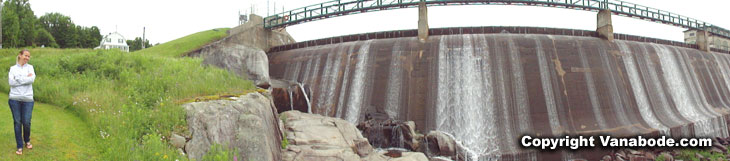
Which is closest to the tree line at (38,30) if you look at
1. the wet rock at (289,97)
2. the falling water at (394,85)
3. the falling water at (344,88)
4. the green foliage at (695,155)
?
the wet rock at (289,97)

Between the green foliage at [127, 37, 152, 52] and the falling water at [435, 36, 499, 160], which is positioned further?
the green foliage at [127, 37, 152, 52]

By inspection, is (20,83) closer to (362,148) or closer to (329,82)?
(362,148)

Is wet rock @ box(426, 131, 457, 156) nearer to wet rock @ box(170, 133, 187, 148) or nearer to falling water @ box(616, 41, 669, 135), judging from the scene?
falling water @ box(616, 41, 669, 135)

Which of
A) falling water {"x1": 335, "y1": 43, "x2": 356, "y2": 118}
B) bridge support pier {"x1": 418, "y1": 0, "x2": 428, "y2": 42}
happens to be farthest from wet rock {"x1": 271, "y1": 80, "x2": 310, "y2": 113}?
bridge support pier {"x1": 418, "y1": 0, "x2": 428, "y2": 42}

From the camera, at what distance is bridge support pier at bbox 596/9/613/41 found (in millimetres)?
23734

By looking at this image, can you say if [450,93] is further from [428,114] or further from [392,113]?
[392,113]

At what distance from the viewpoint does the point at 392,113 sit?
63.4 feet

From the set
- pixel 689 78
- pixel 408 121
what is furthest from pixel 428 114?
pixel 689 78

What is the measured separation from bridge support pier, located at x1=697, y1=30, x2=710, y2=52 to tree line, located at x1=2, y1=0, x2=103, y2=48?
190ft

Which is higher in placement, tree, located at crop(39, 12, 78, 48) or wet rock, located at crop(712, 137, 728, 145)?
tree, located at crop(39, 12, 78, 48)

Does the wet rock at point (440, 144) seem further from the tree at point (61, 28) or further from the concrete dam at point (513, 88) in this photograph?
the tree at point (61, 28)

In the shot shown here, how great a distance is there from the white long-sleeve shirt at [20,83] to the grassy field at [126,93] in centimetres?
146

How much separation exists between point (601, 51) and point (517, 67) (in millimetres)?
6383

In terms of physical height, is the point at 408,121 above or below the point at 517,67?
below
